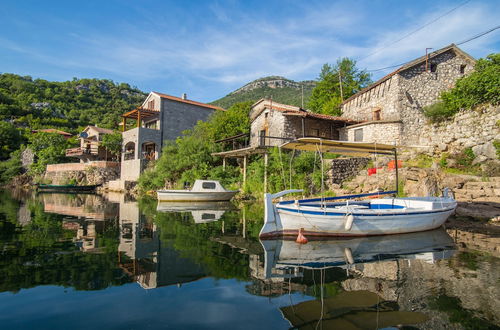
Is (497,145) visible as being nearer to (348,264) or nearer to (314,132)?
(314,132)

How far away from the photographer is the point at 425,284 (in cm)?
518

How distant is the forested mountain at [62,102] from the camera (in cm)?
6016

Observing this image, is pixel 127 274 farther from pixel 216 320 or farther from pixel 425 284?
pixel 425 284

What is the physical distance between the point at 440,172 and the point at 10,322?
17.4 meters

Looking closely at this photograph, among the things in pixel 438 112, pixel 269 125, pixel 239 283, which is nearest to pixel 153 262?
pixel 239 283

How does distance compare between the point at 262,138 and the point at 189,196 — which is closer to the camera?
the point at 189,196

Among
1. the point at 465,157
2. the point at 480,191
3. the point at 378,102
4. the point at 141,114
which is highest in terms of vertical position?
the point at 141,114

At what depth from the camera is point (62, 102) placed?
2908 inches

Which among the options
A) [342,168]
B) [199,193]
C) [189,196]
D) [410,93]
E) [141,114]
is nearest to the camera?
[342,168]

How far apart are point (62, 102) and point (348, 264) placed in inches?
3412

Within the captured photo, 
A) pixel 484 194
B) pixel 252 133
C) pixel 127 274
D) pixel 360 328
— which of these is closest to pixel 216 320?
pixel 360 328

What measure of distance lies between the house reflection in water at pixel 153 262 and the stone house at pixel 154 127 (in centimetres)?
2408

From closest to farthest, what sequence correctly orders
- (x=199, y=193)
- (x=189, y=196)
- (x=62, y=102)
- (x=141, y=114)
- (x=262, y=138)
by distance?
(x=199, y=193)
(x=189, y=196)
(x=262, y=138)
(x=141, y=114)
(x=62, y=102)

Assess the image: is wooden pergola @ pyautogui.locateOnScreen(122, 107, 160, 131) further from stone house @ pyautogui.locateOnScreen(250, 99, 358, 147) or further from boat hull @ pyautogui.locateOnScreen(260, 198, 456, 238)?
boat hull @ pyautogui.locateOnScreen(260, 198, 456, 238)
